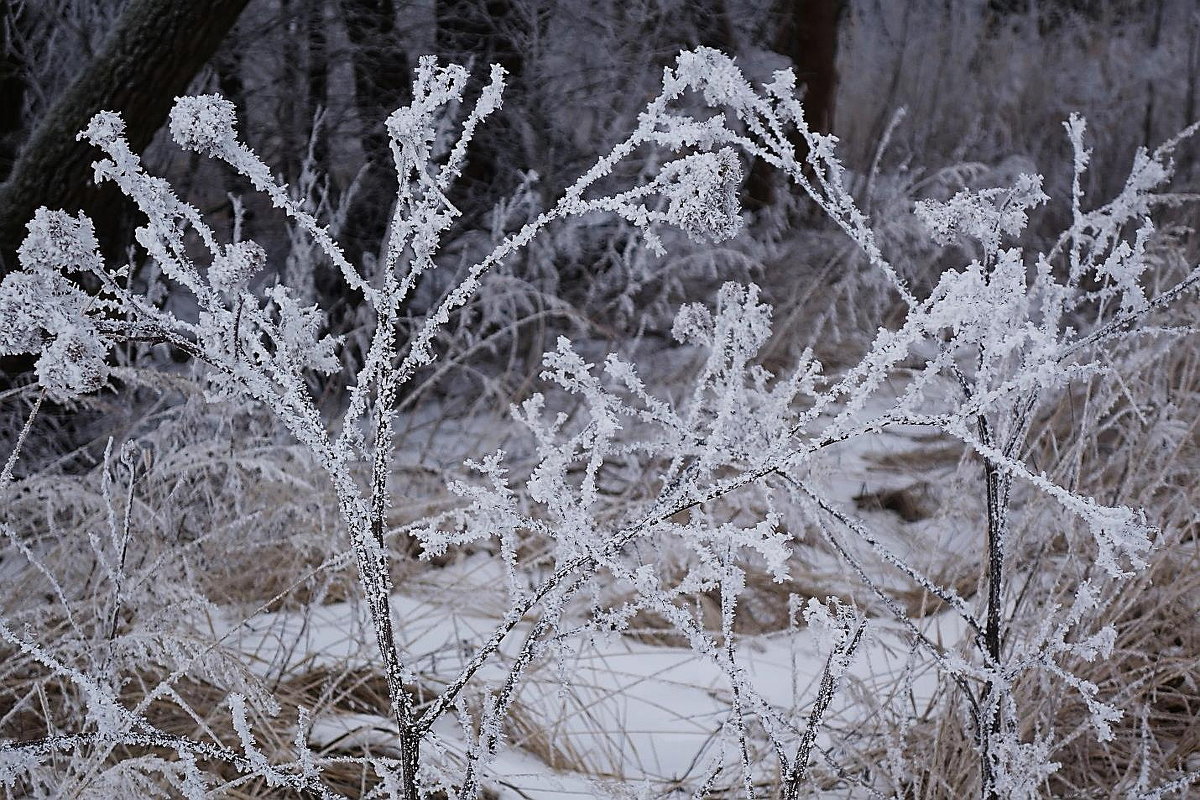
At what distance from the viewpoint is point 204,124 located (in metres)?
0.68

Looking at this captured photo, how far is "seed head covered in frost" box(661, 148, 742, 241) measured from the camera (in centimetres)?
68

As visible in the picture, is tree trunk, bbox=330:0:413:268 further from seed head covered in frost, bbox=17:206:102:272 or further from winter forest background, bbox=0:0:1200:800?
seed head covered in frost, bbox=17:206:102:272

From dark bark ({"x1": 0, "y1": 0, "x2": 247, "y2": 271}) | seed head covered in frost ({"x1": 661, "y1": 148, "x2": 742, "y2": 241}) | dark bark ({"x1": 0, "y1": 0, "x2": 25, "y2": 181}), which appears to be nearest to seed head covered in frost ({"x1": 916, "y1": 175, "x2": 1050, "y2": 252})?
seed head covered in frost ({"x1": 661, "y1": 148, "x2": 742, "y2": 241})

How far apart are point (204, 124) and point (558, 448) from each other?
59 cm

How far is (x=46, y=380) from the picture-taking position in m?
0.64

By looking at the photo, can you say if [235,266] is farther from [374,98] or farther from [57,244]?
[374,98]

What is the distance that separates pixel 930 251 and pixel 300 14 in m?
2.76

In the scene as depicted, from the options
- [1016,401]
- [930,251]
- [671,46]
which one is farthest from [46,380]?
[930,251]

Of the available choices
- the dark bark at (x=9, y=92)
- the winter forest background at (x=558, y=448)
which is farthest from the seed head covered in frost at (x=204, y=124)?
the dark bark at (x=9, y=92)

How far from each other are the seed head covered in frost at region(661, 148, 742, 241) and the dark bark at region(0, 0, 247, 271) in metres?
2.05

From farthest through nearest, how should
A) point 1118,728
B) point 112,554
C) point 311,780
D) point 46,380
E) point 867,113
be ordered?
point 867,113 < point 112,554 < point 1118,728 < point 311,780 < point 46,380

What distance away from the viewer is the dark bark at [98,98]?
2.31m

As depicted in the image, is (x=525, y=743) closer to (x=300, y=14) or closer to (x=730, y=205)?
(x=730, y=205)

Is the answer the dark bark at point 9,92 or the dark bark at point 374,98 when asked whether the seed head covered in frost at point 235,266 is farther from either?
the dark bark at point 374,98
